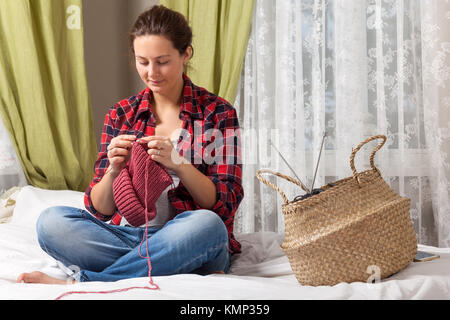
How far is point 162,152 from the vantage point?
1.28 m

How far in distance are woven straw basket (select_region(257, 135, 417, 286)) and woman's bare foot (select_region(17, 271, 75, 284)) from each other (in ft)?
1.93

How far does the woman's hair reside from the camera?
4.79 feet

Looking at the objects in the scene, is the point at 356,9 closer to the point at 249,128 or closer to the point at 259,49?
the point at 259,49

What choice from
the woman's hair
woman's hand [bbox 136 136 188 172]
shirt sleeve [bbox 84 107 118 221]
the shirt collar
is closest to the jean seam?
shirt sleeve [bbox 84 107 118 221]

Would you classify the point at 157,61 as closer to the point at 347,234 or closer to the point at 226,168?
the point at 226,168

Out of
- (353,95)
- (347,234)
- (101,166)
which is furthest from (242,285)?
(353,95)

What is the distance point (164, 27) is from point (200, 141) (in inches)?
14.0

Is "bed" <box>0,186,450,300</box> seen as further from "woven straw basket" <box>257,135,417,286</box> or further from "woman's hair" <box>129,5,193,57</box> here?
"woman's hair" <box>129,5,193,57</box>

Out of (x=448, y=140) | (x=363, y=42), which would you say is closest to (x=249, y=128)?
(x=363, y=42)

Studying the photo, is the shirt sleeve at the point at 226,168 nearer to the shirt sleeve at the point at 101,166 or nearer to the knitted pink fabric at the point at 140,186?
the knitted pink fabric at the point at 140,186

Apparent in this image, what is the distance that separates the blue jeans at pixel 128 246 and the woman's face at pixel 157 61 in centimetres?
44

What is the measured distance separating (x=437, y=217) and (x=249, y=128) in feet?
2.95
